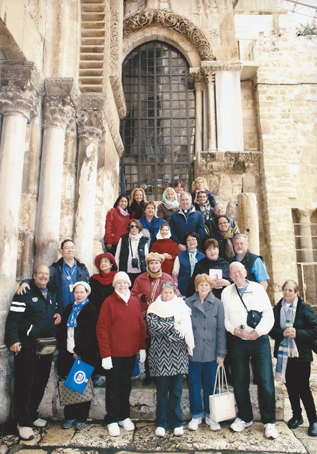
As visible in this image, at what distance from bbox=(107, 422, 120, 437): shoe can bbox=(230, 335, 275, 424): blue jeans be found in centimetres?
118

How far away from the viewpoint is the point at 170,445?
2871 millimetres

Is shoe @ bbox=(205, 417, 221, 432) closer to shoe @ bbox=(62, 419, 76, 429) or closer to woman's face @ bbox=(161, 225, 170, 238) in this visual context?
shoe @ bbox=(62, 419, 76, 429)

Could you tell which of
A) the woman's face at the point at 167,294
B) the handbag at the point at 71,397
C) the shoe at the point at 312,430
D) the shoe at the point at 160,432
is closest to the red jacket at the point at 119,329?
the woman's face at the point at 167,294

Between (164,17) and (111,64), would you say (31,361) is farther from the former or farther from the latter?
(164,17)

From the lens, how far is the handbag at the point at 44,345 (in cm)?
314

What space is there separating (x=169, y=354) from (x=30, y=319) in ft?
4.64

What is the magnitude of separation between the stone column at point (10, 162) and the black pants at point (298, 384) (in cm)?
287

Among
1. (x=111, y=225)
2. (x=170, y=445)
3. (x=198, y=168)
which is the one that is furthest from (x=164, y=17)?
(x=170, y=445)

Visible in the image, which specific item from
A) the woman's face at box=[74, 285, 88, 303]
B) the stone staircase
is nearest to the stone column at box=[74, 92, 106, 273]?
the stone staircase

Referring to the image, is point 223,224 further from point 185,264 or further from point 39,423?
point 39,423

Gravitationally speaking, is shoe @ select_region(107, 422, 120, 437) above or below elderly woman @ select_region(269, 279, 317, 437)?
below

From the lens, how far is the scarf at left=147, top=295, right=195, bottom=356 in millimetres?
3078

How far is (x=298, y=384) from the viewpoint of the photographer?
3271 mm

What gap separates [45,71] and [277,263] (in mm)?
8248
